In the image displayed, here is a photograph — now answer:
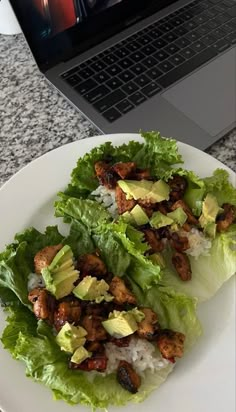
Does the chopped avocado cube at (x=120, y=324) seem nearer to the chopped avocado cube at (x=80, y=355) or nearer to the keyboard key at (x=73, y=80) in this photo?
the chopped avocado cube at (x=80, y=355)

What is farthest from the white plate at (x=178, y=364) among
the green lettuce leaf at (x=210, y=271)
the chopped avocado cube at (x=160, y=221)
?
the chopped avocado cube at (x=160, y=221)

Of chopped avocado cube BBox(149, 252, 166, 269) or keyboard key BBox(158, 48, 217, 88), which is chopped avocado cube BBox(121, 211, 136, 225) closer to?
chopped avocado cube BBox(149, 252, 166, 269)

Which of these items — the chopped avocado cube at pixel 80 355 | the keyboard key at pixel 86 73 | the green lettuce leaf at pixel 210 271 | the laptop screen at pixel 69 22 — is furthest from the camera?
the keyboard key at pixel 86 73

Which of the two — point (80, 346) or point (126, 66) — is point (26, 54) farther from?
point (80, 346)

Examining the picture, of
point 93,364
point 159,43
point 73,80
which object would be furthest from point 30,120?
point 93,364

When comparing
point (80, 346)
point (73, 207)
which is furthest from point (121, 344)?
point (73, 207)

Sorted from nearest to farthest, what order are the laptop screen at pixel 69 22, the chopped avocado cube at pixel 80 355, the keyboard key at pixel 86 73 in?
1. the chopped avocado cube at pixel 80 355
2. the laptop screen at pixel 69 22
3. the keyboard key at pixel 86 73

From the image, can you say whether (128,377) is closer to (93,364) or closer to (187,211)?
(93,364)
